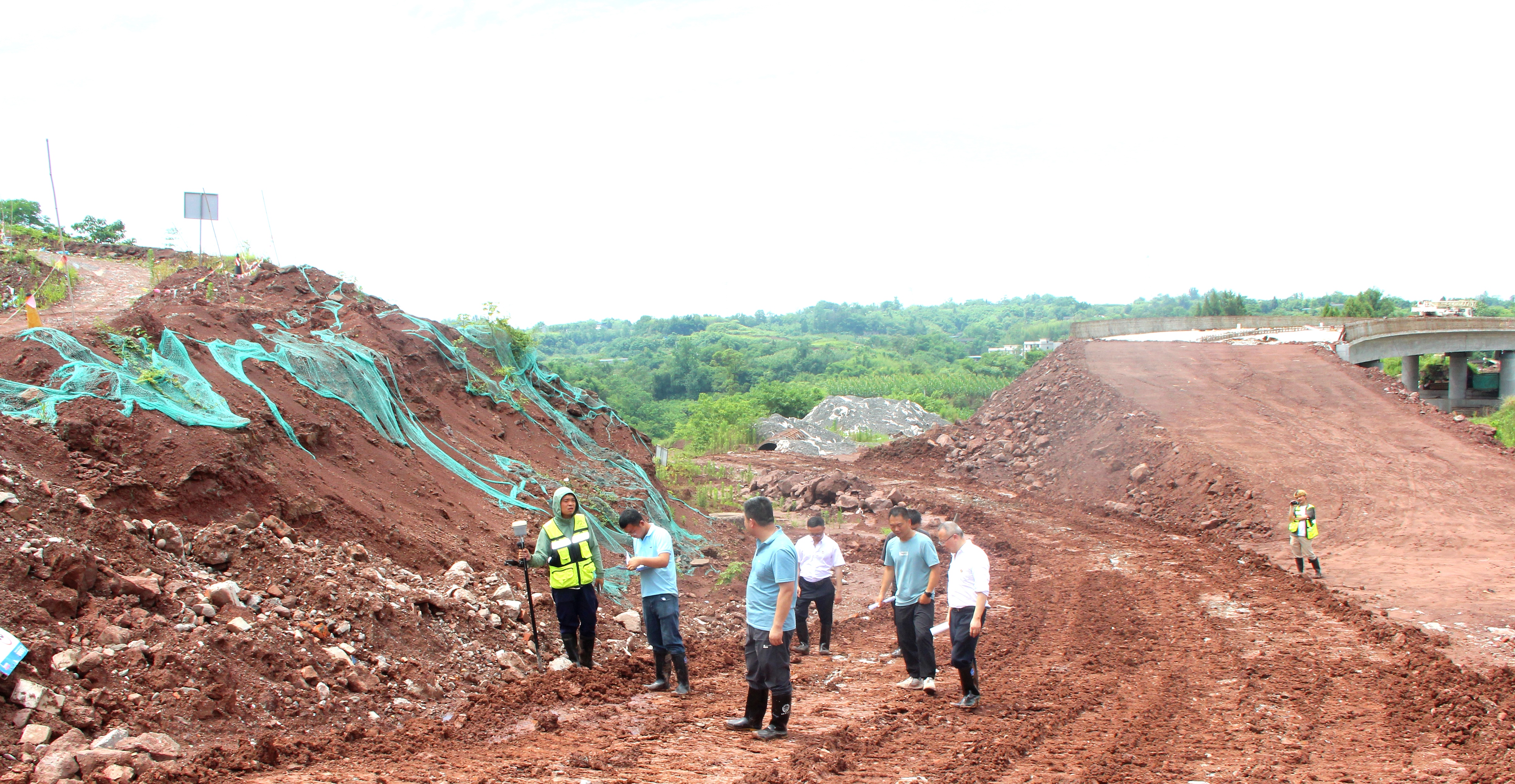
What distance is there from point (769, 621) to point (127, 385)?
19.5 ft

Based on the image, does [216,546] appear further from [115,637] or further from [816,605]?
[816,605]

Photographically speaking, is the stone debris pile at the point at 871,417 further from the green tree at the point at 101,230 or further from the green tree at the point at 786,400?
the green tree at the point at 101,230

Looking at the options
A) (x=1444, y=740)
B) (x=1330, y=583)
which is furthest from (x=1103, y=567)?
(x=1444, y=740)

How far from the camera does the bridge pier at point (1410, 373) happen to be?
36344mm

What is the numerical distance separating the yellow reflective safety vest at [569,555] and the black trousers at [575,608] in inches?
2.8

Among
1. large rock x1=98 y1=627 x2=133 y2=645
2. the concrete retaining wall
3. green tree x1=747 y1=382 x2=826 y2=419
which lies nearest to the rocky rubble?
large rock x1=98 y1=627 x2=133 y2=645

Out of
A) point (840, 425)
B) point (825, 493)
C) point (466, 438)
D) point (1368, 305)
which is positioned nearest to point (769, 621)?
point (466, 438)

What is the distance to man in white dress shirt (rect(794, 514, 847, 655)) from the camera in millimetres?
8406

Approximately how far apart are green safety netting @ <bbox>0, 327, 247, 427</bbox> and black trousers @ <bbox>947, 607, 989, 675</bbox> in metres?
6.16

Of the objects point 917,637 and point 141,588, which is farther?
point 917,637

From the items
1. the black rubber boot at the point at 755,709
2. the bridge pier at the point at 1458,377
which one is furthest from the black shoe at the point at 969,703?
the bridge pier at the point at 1458,377

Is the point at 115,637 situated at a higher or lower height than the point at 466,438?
lower

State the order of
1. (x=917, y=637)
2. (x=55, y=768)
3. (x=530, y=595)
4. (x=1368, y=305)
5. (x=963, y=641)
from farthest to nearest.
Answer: (x=1368, y=305) < (x=917, y=637) < (x=530, y=595) < (x=963, y=641) < (x=55, y=768)

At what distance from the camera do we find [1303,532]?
11898 mm
